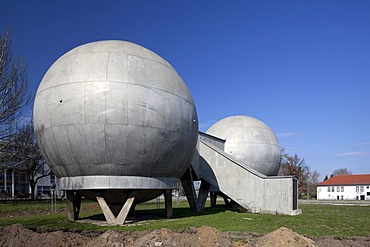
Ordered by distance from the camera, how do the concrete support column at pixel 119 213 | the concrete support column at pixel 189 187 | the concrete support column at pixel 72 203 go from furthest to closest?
the concrete support column at pixel 189 187 → the concrete support column at pixel 72 203 → the concrete support column at pixel 119 213

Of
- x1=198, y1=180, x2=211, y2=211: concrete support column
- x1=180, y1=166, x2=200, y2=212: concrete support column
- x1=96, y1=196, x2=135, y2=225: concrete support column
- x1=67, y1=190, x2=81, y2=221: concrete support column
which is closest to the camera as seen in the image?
x1=96, y1=196, x2=135, y2=225: concrete support column

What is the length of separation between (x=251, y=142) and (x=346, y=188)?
57.9 meters

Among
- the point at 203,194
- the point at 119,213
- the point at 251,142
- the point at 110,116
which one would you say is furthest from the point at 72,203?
the point at 251,142

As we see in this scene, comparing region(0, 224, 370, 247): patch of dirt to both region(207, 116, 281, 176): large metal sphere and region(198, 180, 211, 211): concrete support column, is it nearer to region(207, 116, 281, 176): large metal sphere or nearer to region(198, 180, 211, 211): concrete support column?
region(198, 180, 211, 211): concrete support column

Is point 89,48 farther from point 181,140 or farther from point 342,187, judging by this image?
point 342,187

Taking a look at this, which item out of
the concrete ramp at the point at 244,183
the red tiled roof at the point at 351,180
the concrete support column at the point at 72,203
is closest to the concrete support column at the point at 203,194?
the concrete ramp at the point at 244,183

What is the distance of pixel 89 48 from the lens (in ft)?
59.2

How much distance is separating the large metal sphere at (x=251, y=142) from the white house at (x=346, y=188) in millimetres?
52954

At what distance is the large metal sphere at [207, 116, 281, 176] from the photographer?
31344mm

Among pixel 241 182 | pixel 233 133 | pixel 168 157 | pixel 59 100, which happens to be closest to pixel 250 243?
pixel 168 157

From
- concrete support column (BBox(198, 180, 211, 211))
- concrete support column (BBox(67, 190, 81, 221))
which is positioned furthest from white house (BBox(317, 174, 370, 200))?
concrete support column (BBox(67, 190, 81, 221))

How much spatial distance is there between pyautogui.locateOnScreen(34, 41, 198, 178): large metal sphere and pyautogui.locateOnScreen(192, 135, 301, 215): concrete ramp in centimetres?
825

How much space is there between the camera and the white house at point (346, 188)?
77.1 m

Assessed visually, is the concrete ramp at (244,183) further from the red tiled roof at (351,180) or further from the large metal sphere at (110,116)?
the red tiled roof at (351,180)
